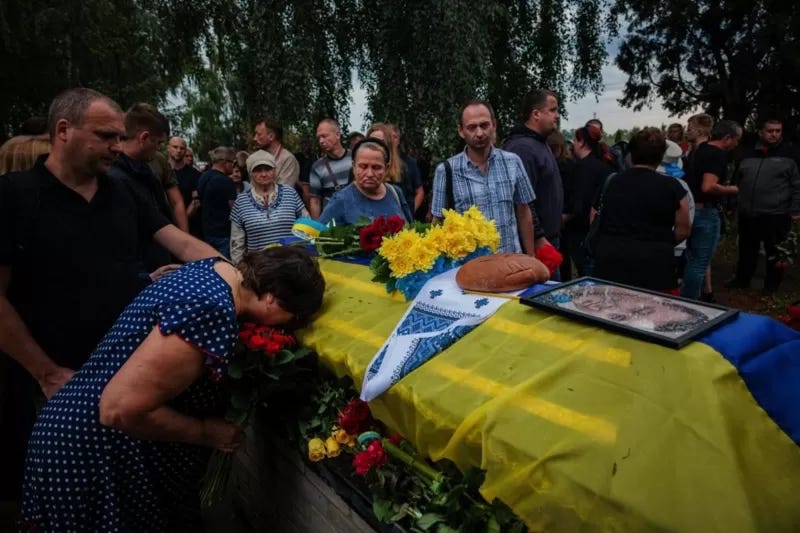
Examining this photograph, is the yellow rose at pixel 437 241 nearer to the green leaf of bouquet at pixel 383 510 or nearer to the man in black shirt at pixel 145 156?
the green leaf of bouquet at pixel 383 510

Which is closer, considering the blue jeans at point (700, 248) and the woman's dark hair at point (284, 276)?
the woman's dark hair at point (284, 276)

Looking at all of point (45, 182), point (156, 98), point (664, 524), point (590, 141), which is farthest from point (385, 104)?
point (156, 98)

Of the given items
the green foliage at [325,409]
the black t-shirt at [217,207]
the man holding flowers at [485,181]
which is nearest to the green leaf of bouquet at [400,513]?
the green foliage at [325,409]

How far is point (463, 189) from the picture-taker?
3.39 m

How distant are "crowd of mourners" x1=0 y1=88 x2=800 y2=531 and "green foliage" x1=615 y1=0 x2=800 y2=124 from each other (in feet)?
44.1

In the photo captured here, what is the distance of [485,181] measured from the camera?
11.0 ft

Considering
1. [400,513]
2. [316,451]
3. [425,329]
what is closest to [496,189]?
[425,329]

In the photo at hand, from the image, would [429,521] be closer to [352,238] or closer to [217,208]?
[352,238]

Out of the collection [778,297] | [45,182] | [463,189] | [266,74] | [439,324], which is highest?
[266,74]

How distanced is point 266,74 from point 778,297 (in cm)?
687

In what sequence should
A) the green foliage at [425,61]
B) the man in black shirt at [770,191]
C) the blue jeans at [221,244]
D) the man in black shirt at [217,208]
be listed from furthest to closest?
the green foliage at [425,61], the man in black shirt at [770,191], the man in black shirt at [217,208], the blue jeans at [221,244]

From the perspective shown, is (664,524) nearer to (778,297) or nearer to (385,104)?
(778,297)

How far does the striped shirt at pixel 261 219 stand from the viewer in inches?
163

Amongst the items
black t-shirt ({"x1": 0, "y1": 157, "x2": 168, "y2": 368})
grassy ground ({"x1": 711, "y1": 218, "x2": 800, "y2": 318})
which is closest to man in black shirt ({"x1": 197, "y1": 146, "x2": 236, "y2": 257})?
black t-shirt ({"x1": 0, "y1": 157, "x2": 168, "y2": 368})
